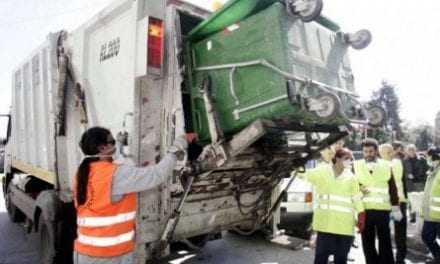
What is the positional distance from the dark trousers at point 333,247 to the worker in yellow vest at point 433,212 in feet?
5.57

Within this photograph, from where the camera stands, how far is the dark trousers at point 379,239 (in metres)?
4.18

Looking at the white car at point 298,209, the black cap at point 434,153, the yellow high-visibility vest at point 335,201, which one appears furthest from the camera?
the white car at point 298,209

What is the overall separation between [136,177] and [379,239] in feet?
9.81

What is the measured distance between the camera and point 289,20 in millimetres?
2553

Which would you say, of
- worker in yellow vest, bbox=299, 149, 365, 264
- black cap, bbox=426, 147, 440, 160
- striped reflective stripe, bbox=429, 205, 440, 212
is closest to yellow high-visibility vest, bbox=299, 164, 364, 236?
worker in yellow vest, bbox=299, 149, 365, 264

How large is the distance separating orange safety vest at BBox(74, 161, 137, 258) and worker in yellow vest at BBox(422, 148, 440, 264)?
150 inches

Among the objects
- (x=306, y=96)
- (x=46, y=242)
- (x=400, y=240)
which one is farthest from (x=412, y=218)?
(x=46, y=242)

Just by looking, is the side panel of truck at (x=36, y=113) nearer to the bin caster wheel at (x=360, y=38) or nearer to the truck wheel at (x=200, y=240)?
the truck wheel at (x=200, y=240)

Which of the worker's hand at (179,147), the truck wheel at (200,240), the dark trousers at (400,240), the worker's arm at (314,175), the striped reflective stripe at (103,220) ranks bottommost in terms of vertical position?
the dark trousers at (400,240)

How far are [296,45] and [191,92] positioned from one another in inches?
35.5

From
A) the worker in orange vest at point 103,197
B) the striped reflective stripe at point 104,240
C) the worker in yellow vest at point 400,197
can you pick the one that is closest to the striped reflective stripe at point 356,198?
the worker in yellow vest at point 400,197

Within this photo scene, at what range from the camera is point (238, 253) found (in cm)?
493

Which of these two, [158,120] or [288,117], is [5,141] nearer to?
[158,120]

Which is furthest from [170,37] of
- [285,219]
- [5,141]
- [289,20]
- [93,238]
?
[5,141]
